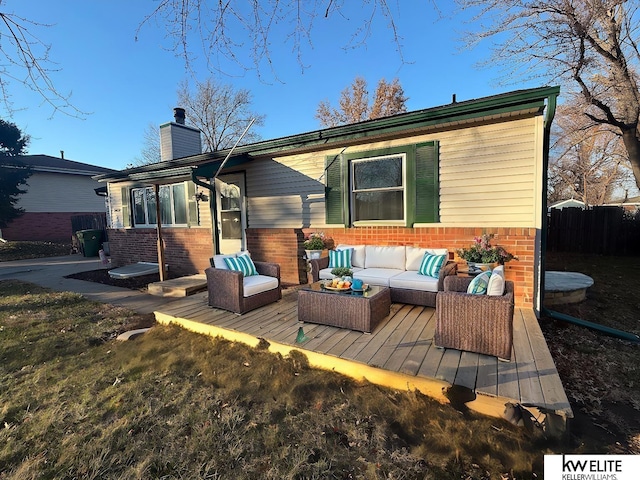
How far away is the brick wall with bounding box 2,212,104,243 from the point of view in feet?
53.6

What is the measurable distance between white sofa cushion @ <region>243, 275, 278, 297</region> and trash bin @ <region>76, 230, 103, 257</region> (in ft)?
40.1

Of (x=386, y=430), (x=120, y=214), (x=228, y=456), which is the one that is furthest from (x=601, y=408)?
(x=120, y=214)

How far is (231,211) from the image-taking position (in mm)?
7902

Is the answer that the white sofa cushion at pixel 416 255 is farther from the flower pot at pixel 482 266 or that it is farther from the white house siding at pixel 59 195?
the white house siding at pixel 59 195

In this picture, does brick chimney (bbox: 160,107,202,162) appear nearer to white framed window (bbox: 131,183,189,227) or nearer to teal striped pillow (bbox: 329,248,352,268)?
white framed window (bbox: 131,183,189,227)

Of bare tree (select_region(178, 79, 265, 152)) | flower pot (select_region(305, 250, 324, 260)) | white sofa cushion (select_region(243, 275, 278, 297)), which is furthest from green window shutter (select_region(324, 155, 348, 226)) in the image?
bare tree (select_region(178, 79, 265, 152))

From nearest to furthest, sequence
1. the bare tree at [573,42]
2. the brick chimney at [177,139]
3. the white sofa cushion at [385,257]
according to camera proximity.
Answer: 1. the white sofa cushion at [385,257]
2. the bare tree at [573,42]
3. the brick chimney at [177,139]

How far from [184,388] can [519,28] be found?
11529 millimetres

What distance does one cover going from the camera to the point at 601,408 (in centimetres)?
259

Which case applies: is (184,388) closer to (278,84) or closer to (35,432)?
(35,432)

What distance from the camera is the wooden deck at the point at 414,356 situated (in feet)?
7.63

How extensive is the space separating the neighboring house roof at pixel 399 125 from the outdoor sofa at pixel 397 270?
2064mm

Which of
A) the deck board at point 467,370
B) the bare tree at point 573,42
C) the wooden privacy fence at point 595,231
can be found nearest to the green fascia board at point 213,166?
the deck board at point 467,370

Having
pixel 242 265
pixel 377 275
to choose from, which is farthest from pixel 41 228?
pixel 377 275
